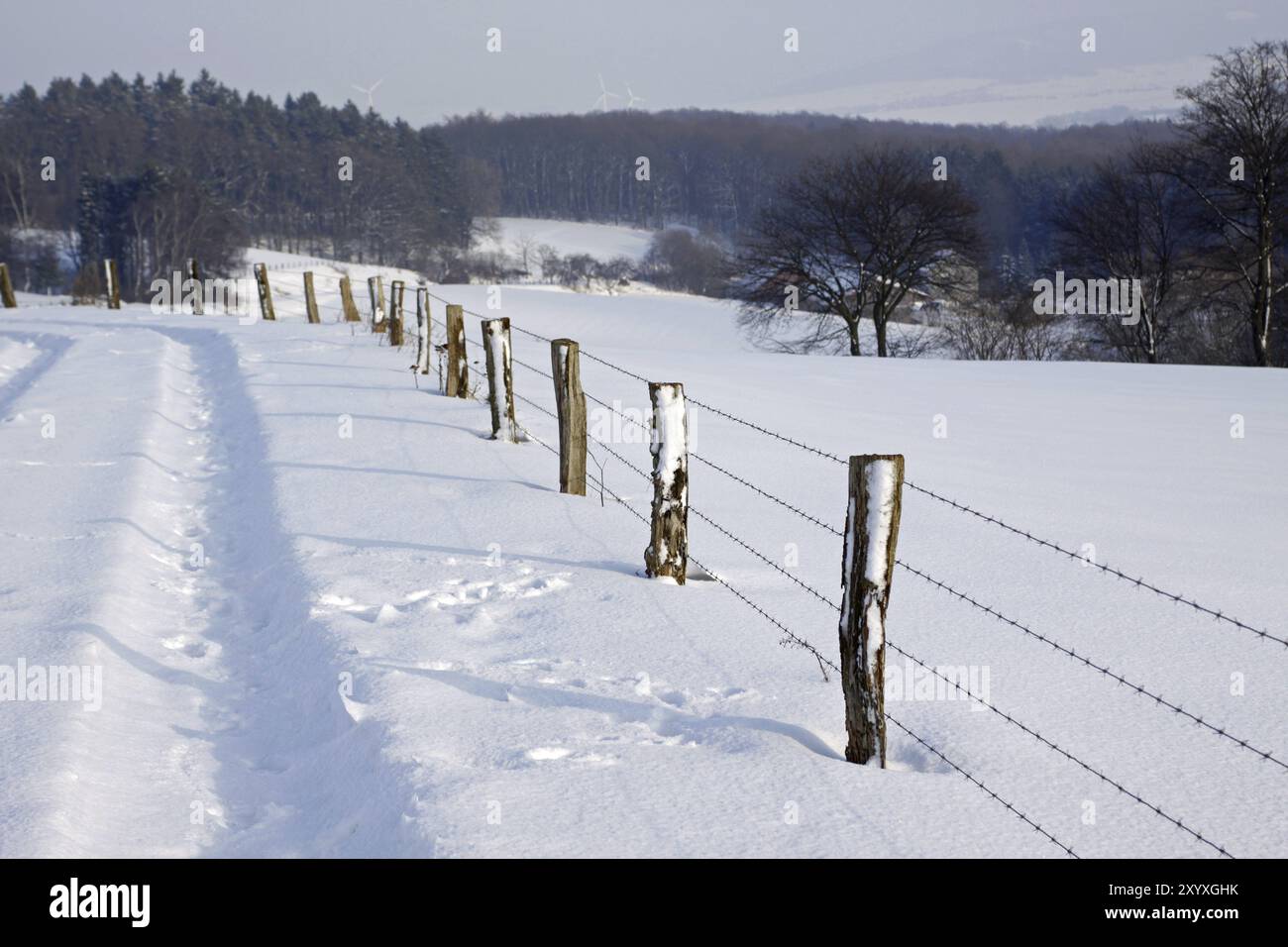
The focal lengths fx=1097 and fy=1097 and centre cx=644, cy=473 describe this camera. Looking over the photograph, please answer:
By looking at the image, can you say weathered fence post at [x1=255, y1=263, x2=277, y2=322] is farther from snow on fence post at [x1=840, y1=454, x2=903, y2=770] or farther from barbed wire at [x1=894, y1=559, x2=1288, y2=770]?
snow on fence post at [x1=840, y1=454, x2=903, y2=770]

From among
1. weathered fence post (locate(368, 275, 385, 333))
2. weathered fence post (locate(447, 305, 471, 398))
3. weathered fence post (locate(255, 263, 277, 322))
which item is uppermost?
weathered fence post (locate(255, 263, 277, 322))

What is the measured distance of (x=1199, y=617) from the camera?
21.1ft

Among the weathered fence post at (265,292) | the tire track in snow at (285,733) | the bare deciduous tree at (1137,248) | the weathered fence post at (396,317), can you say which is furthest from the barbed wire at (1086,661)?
the bare deciduous tree at (1137,248)

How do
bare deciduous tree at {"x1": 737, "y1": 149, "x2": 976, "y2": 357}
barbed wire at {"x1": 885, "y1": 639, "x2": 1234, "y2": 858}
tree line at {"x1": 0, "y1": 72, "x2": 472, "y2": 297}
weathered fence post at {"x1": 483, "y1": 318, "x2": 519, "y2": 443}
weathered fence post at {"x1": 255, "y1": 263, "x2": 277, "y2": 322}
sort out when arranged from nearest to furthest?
barbed wire at {"x1": 885, "y1": 639, "x2": 1234, "y2": 858} → weathered fence post at {"x1": 483, "y1": 318, "x2": 519, "y2": 443} → weathered fence post at {"x1": 255, "y1": 263, "x2": 277, "y2": 322} → bare deciduous tree at {"x1": 737, "y1": 149, "x2": 976, "y2": 357} → tree line at {"x1": 0, "y1": 72, "x2": 472, "y2": 297}

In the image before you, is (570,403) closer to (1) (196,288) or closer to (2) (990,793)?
(2) (990,793)

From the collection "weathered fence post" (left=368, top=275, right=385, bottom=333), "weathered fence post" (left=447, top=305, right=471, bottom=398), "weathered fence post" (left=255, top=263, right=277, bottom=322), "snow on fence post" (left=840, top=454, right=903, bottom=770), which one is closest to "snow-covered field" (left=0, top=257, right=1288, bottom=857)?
"snow on fence post" (left=840, top=454, right=903, bottom=770)

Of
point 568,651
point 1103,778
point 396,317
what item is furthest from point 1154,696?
point 396,317

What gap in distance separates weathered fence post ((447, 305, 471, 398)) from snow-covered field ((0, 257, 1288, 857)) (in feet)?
2.85

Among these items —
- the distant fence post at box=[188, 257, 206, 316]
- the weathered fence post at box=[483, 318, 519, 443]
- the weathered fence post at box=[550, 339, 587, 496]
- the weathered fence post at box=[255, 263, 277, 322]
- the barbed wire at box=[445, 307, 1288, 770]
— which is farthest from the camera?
the distant fence post at box=[188, 257, 206, 316]

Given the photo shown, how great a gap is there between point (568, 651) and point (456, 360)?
27.7 feet

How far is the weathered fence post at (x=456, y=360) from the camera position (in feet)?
43.4

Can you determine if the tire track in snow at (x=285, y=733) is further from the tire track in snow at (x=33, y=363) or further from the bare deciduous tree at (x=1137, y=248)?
the bare deciduous tree at (x=1137, y=248)

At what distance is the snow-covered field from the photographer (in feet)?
13.3
